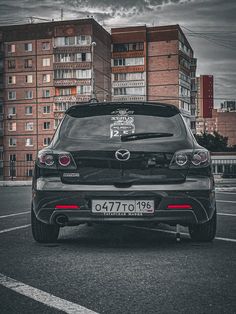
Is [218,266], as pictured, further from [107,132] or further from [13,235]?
[13,235]

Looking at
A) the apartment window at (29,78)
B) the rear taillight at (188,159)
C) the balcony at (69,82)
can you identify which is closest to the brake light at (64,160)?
the rear taillight at (188,159)

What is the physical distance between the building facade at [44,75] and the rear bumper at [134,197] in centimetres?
6068

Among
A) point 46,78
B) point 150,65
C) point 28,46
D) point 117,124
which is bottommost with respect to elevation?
point 117,124

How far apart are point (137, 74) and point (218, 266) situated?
234ft

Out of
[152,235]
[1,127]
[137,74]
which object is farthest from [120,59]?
[152,235]

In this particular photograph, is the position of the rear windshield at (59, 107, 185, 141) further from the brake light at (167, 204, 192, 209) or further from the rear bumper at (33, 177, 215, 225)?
the brake light at (167, 204, 192, 209)

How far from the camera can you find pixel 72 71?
67.2m

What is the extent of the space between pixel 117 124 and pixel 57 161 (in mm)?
786

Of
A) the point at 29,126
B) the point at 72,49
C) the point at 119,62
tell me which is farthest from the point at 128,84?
the point at 29,126

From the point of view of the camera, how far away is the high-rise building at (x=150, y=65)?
73625 mm

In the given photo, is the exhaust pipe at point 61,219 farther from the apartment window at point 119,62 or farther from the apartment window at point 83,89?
the apartment window at point 119,62

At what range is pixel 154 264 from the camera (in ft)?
15.4

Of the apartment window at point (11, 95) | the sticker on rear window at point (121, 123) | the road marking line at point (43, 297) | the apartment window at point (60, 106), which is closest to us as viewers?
the road marking line at point (43, 297)

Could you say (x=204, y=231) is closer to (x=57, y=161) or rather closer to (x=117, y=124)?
(x=117, y=124)
